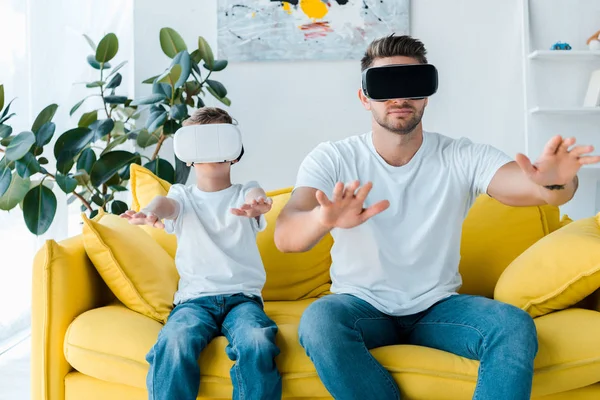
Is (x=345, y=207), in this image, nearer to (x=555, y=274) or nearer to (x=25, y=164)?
(x=555, y=274)

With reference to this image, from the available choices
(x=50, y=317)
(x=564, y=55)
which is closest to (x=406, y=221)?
(x=50, y=317)

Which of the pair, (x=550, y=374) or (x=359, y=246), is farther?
(x=359, y=246)

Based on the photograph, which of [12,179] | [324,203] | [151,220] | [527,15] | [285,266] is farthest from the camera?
[527,15]

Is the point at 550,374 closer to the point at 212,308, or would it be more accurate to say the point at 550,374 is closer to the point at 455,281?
the point at 455,281

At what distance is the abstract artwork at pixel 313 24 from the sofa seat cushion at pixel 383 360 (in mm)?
1900

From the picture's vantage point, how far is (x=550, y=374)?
160 centimetres

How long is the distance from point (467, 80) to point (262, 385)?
2.32 m

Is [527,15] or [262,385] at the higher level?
[527,15]

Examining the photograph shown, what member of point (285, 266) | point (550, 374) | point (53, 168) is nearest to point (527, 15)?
point (285, 266)

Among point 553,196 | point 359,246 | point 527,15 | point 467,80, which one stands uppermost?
point 527,15

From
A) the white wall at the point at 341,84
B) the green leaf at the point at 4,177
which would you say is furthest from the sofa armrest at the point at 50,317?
the white wall at the point at 341,84

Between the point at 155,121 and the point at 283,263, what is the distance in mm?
996

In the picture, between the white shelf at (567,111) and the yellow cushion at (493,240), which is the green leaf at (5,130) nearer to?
the yellow cushion at (493,240)

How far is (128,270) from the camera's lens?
1.91 m
